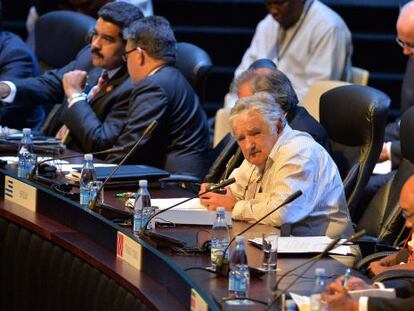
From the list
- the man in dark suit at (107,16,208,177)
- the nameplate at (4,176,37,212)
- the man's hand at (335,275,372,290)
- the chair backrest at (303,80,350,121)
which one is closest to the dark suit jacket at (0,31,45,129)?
the man in dark suit at (107,16,208,177)

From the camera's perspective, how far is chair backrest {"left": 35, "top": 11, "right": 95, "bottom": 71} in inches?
311

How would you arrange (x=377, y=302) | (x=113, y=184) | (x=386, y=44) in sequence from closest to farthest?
1. (x=377, y=302)
2. (x=113, y=184)
3. (x=386, y=44)

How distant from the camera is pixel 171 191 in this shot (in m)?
5.33

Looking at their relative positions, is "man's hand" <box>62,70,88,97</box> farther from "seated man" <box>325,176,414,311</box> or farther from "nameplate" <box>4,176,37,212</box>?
"seated man" <box>325,176,414,311</box>

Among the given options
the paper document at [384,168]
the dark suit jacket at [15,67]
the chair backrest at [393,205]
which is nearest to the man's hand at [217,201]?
the chair backrest at [393,205]

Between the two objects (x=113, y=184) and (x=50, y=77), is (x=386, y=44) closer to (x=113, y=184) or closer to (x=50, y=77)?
(x=50, y=77)

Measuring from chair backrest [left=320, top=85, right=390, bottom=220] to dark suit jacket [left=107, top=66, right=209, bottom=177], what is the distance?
800 millimetres

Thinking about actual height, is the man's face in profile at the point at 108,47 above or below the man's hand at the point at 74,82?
above

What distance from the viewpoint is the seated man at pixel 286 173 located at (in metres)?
4.65

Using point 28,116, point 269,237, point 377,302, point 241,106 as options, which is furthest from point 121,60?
point 377,302

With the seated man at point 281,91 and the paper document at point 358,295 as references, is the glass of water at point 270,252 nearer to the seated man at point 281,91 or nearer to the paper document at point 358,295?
the paper document at point 358,295

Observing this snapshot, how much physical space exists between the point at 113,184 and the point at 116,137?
1001 mm

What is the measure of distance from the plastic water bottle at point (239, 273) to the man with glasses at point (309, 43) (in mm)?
3879

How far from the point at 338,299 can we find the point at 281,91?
1.98 metres
